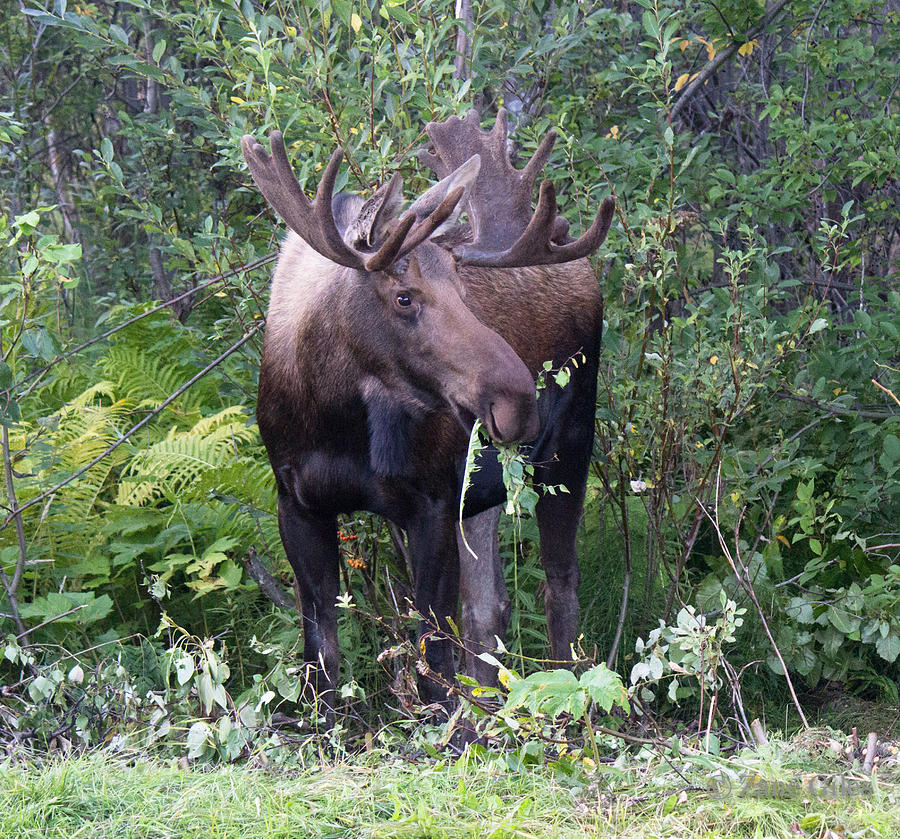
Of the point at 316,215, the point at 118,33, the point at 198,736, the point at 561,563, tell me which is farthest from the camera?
the point at 561,563

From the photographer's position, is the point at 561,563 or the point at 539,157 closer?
the point at 539,157

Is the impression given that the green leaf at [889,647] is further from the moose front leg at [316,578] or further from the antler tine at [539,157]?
the antler tine at [539,157]

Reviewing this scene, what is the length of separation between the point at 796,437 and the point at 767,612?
1145 millimetres

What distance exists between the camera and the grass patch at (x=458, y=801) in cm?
299

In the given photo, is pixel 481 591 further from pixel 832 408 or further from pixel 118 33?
pixel 118 33

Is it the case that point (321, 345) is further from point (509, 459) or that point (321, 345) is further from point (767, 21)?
point (767, 21)

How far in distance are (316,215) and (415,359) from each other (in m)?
0.59

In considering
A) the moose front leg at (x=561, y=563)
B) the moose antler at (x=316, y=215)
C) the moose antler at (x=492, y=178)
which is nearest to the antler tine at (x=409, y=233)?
the moose antler at (x=316, y=215)

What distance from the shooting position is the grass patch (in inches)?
118

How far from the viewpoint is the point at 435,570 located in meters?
4.38

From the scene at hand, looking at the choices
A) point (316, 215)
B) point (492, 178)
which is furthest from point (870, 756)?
point (492, 178)

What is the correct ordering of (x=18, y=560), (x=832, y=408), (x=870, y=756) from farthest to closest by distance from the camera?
(x=832, y=408) → (x=18, y=560) → (x=870, y=756)

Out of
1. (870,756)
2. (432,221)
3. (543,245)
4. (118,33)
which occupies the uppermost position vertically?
(118,33)

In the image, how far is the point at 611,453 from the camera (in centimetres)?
577
